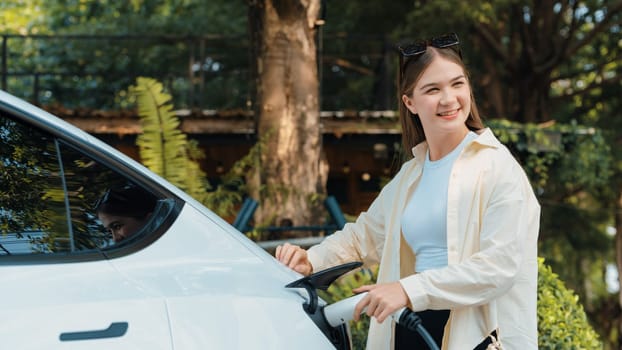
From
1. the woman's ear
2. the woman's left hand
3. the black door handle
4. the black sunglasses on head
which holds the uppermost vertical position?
the black sunglasses on head

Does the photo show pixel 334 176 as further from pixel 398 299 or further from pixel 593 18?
pixel 398 299

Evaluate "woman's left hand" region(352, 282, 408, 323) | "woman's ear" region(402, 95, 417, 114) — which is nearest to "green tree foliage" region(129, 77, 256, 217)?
"woman's ear" region(402, 95, 417, 114)

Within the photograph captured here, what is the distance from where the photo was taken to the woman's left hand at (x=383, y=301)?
2129 millimetres

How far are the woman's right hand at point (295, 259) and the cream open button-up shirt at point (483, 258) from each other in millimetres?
258

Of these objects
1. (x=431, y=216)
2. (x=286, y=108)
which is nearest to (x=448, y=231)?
(x=431, y=216)

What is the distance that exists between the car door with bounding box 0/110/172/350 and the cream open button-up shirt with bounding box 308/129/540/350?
0.71 m

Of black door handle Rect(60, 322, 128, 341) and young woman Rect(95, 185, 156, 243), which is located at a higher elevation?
young woman Rect(95, 185, 156, 243)

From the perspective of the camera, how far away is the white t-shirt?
240cm

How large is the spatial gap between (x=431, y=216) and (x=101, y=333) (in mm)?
1010

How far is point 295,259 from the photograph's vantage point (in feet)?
8.44

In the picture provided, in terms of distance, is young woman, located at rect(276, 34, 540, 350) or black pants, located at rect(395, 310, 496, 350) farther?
black pants, located at rect(395, 310, 496, 350)

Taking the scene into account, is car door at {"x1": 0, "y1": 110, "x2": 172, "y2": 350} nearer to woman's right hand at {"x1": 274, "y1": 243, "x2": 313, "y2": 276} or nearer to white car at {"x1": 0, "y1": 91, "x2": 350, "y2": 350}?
white car at {"x1": 0, "y1": 91, "x2": 350, "y2": 350}

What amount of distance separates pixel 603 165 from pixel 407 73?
9807 millimetres

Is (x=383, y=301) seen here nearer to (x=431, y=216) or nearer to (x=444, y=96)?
(x=431, y=216)
